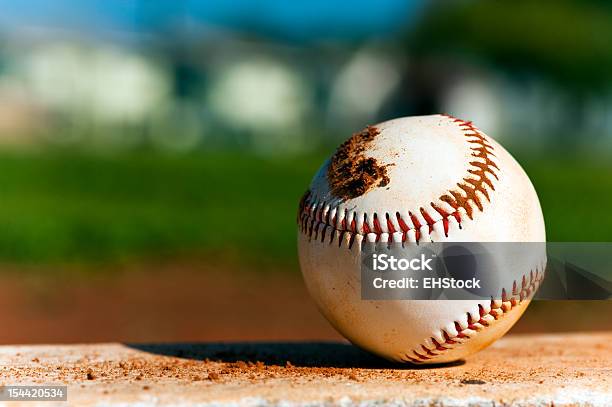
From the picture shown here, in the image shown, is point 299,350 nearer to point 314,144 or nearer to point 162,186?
point 162,186

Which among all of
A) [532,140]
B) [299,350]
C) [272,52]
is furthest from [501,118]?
[299,350]

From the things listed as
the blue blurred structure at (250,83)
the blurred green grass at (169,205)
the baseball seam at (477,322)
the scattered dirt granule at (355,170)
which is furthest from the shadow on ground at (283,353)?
the blue blurred structure at (250,83)

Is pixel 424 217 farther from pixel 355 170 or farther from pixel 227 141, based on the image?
pixel 227 141

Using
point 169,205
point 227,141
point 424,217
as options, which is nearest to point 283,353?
point 424,217

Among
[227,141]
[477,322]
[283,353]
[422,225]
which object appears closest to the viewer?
[422,225]

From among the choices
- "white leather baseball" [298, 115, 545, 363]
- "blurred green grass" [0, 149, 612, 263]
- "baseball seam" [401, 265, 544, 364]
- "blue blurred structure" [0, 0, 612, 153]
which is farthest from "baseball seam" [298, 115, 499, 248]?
"blue blurred structure" [0, 0, 612, 153]

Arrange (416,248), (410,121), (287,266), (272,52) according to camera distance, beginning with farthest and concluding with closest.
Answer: (272,52)
(287,266)
(410,121)
(416,248)

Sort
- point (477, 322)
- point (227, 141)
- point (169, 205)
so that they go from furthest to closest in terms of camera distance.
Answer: point (227, 141) → point (169, 205) → point (477, 322)

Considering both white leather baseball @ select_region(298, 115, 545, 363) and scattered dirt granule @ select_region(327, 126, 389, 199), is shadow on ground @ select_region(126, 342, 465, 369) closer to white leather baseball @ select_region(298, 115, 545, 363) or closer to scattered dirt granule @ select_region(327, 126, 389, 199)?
white leather baseball @ select_region(298, 115, 545, 363)
